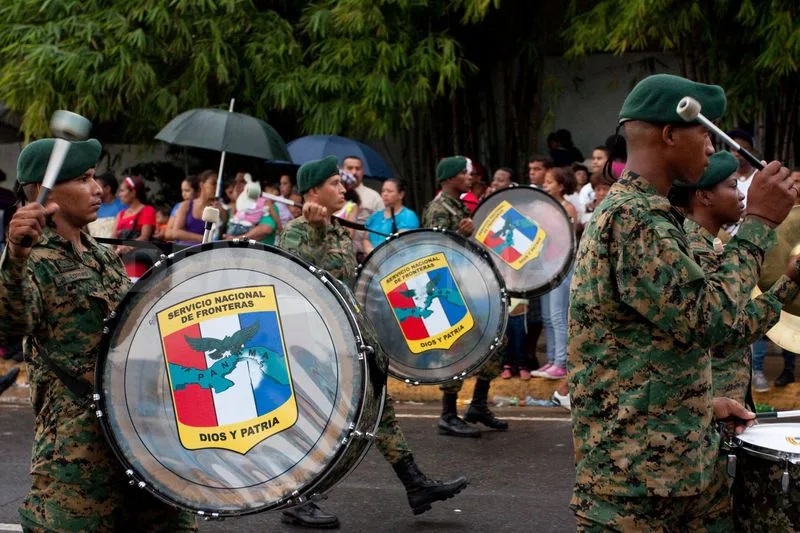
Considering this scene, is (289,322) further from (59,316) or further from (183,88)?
(183,88)

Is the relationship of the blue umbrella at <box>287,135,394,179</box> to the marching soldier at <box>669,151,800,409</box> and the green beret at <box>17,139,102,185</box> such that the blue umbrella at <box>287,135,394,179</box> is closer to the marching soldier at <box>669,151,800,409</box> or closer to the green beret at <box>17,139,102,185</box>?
the marching soldier at <box>669,151,800,409</box>

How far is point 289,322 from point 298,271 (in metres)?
0.16

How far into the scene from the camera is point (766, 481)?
11.2 feet

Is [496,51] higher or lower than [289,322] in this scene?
higher

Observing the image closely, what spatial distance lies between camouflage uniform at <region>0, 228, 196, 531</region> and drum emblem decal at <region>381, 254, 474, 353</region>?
117 inches

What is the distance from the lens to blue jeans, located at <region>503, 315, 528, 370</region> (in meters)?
9.80

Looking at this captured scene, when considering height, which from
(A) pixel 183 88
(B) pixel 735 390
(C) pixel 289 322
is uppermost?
(A) pixel 183 88

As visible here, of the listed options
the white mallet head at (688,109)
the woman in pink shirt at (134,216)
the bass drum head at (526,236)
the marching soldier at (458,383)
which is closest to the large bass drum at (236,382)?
the white mallet head at (688,109)


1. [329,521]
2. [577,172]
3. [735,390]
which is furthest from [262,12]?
[735,390]

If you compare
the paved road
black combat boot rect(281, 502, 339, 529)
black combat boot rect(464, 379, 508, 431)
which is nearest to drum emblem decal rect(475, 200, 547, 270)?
black combat boot rect(464, 379, 508, 431)

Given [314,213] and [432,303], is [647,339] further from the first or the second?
[432,303]

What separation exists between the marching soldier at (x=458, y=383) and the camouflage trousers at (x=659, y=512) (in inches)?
174

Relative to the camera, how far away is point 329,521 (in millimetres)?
6059

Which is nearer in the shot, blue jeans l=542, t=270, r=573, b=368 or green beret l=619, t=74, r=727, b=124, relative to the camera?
green beret l=619, t=74, r=727, b=124
